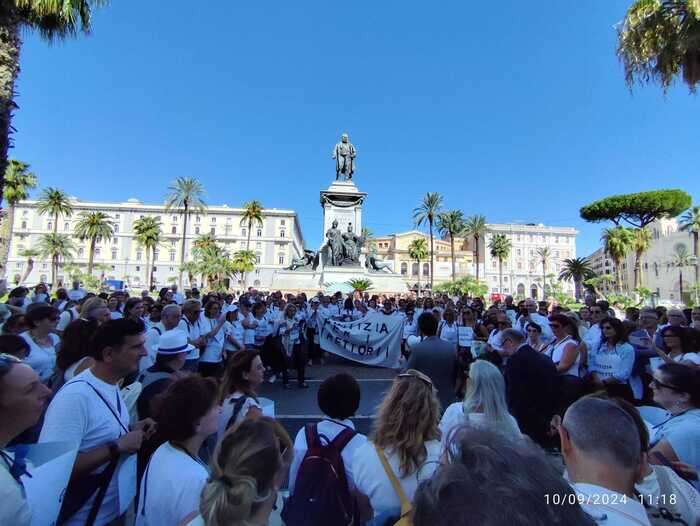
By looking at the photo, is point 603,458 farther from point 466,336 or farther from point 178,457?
point 466,336

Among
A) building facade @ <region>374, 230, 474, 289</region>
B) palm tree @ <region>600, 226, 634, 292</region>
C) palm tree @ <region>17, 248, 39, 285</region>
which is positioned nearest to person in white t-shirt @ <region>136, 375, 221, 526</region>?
palm tree @ <region>17, 248, 39, 285</region>

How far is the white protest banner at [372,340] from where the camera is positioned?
10.1 m

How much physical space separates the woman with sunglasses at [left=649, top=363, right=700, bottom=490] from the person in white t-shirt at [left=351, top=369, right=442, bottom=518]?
49.0 inches

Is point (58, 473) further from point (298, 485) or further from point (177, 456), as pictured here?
point (298, 485)

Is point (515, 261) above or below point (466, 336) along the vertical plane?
above

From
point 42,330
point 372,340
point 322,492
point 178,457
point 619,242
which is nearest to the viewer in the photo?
point 178,457

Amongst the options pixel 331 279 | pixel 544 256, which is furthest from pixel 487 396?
pixel 544 256

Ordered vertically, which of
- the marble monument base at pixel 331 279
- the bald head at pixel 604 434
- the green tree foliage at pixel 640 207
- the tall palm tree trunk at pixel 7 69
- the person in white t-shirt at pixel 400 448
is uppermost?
the green tree foliage at pixel 640 207

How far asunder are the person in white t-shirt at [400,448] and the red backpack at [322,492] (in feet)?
0.34

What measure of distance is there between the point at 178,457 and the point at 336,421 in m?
0.93

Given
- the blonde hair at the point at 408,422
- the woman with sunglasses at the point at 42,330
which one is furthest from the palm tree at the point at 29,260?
the blonde hair at the point at 408,422

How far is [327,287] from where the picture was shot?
88.5ft

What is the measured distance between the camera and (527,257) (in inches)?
3799

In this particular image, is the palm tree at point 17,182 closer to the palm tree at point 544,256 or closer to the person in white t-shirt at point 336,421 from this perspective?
the person in white t-shirt at point 336,421
